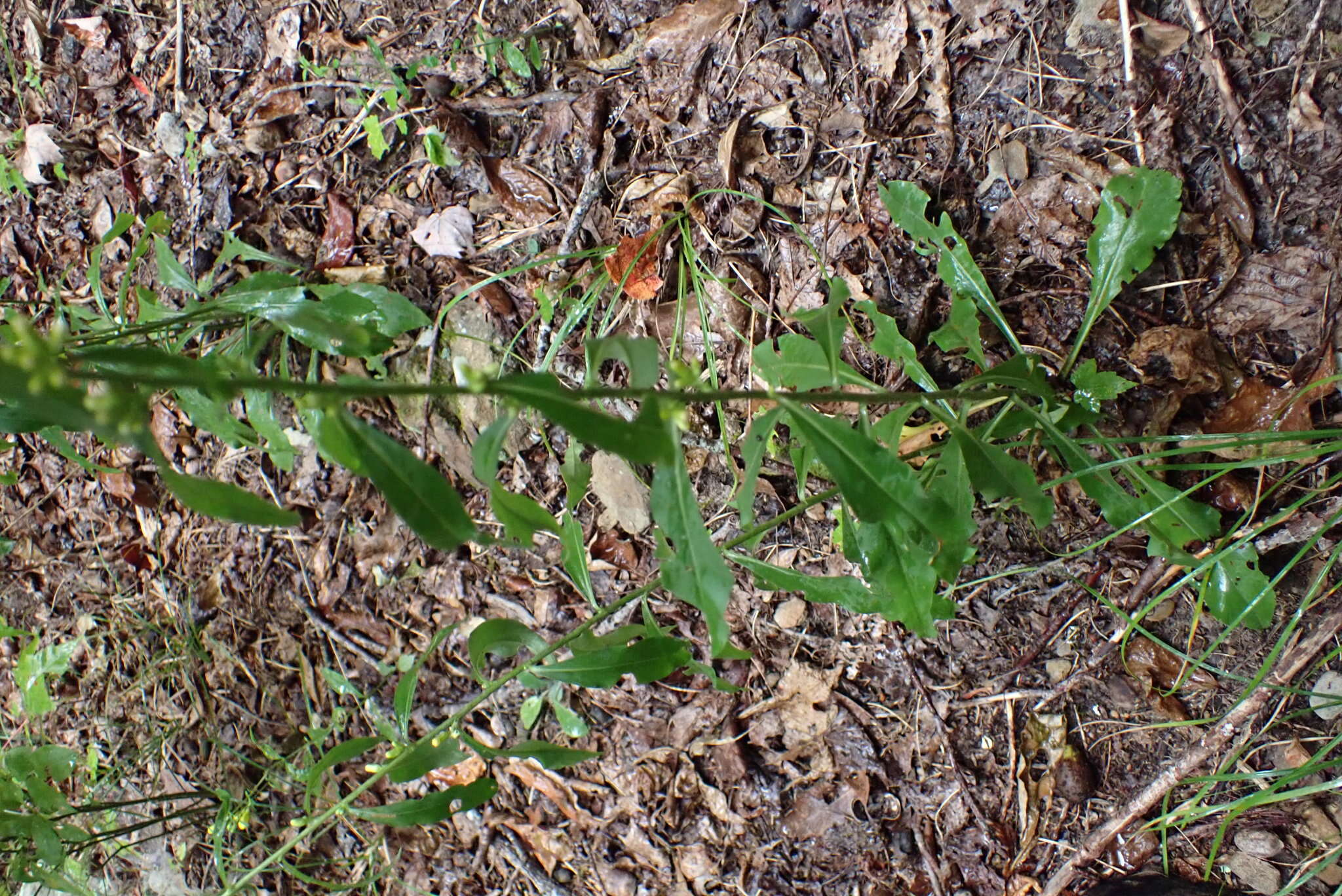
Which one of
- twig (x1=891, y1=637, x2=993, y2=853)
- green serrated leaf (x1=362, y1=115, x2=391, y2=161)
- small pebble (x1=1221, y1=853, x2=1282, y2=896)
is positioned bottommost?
small pebble (x1=1221, y1=853, x2=1282, y2=896)

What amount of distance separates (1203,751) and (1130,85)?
5.32ft

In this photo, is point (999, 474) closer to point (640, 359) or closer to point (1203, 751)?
point (640, 359)

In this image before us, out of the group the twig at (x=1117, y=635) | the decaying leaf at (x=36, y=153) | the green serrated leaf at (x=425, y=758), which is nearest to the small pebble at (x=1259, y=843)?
the twig at (x=1117, y=635)

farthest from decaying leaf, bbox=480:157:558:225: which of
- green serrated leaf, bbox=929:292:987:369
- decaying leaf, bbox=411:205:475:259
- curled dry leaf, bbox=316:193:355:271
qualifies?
green serrated leaf, bbox=929:292:987:369

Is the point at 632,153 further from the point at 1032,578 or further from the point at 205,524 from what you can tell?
the point at 205,524

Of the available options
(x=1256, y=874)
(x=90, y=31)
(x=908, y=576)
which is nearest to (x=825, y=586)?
(x=908, y=576)

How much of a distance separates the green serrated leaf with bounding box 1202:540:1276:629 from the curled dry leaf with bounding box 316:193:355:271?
2.52m

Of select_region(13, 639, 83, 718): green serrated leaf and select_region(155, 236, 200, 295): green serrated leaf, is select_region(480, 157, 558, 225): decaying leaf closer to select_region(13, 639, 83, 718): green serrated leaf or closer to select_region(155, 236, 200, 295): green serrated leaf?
select_region(155, 236, 200, 295): green serrated leaf

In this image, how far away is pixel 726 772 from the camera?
2.47 metres

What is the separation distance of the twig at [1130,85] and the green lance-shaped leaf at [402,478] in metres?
1.84

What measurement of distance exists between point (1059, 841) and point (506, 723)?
1607mm

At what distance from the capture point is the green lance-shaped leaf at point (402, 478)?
1.10 metres

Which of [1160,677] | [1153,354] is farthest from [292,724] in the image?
[1153,354]

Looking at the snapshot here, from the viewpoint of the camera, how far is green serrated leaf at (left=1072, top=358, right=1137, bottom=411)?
1.93 metres
